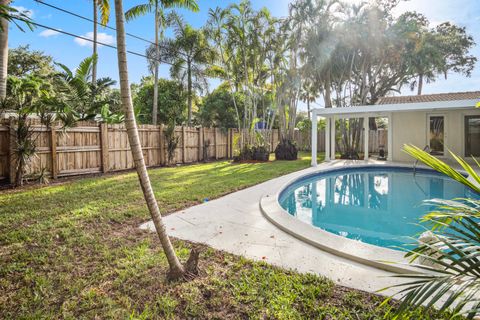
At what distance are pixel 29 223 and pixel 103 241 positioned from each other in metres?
1.78

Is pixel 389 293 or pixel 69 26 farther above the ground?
pixel 69 26

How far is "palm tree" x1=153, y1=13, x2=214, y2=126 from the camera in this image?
16.7m

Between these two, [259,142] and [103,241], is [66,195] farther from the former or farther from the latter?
[259,142]

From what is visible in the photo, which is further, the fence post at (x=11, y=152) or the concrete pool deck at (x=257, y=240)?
the fence post at (x=11, y=152)

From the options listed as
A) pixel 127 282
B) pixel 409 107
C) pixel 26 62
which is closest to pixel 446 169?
pixel 127 282

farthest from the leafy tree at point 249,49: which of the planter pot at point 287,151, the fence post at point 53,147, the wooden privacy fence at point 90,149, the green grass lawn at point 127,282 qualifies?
the green grass lawn at point 127,282

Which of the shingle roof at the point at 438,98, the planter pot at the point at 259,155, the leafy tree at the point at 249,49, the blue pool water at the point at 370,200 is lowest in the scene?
the blue pool water at the point at 370,200

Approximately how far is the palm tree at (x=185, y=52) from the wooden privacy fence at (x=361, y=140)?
9.54m

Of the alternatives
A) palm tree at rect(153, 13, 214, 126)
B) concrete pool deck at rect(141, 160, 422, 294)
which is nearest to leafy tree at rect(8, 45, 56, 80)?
palm tree at rect(153, 13, 214, 126)

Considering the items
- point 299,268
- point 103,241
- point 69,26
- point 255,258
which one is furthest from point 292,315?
point 69,26

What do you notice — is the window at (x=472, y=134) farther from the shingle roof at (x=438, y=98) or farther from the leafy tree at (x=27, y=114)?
the leafy tree at (x=27, y=114)

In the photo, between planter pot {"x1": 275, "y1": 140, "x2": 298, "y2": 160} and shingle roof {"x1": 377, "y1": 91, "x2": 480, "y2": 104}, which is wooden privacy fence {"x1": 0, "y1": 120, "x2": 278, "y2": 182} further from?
shingle roof {"x1": 377, "y1": 91, "x2": 480, "y2": 104}

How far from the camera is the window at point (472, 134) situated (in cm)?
1373

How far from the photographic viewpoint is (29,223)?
480 centimetres
